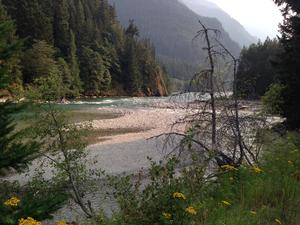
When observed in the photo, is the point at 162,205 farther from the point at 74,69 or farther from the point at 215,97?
the point at 74,69

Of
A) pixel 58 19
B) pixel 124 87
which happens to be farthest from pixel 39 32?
pixel 124 87

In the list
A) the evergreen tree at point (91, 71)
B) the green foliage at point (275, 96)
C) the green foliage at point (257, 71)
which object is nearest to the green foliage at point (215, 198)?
the green foliage at point (257, 71)

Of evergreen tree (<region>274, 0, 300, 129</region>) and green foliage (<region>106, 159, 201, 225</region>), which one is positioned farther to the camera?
evergreen tree (<region>274, 0, 300, 129</region>)

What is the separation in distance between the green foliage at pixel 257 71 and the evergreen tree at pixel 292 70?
130cm

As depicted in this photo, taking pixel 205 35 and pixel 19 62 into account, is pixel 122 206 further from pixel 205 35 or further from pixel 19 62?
pixel 19 62

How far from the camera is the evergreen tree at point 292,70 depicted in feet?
65.2

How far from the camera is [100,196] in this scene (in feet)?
46.0

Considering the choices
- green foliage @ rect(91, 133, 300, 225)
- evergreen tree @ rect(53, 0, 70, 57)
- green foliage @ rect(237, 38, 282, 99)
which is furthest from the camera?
evergreen tree @ rect(53, 0, 70, 57)

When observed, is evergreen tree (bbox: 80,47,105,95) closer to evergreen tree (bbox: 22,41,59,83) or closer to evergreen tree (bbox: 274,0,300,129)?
evergreen tree (bbox: 22,41,59,83)

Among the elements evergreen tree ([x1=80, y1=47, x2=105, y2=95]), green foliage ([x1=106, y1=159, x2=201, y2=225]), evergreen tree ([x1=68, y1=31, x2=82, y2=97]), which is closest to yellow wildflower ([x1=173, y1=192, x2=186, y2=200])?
green foliage ([x1=106, y1=159, x2=201, y2=225])

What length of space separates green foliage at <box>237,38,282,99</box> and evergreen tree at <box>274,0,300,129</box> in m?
1.30

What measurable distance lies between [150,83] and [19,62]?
5694 cm

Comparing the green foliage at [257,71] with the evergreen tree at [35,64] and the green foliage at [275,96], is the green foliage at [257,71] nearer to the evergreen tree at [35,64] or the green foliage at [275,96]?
the green foliage at [275,96]

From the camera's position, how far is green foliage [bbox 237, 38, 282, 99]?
36.1 ft
